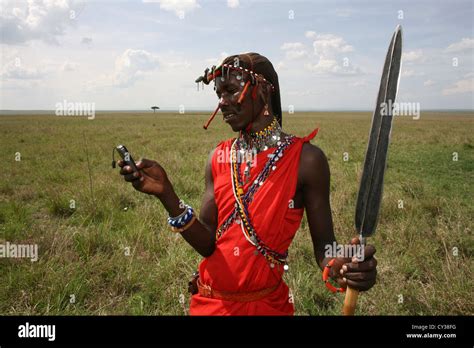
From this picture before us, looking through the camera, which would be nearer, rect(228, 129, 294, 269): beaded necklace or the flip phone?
the flip phone

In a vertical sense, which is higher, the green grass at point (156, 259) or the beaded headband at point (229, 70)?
the beaded headband at point (229, 70)

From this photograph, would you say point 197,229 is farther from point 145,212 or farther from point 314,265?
point 145,212

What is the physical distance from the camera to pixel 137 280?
4.27 meters

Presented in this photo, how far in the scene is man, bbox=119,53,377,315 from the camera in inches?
80.5

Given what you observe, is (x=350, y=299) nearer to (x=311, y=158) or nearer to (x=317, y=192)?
(x=317, y=192)

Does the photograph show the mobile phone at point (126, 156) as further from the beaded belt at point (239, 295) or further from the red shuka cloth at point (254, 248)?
the beaded belt at point (239, 295)

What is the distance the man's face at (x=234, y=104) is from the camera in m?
2.19

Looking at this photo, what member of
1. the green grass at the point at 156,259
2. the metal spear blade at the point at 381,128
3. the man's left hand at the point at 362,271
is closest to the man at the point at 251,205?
the man's left hand at the point at 362,271

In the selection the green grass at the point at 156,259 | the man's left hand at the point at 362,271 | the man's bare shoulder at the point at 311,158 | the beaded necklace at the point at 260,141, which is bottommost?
the green grass at the point at 156,259

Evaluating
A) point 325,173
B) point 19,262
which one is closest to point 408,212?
point 325,173

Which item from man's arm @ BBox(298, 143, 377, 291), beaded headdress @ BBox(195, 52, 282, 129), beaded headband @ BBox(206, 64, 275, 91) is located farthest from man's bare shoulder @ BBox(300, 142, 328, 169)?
beaded headband @ BBox(206, 64, 275, 91)

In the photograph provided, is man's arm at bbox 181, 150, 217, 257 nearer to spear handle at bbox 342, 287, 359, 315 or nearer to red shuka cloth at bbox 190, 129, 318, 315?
red shuka cloth at bbox 190, 129, 318, 315

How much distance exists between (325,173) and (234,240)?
585mm

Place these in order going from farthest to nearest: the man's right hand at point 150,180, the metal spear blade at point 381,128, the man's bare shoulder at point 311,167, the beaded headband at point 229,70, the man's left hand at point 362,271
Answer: the beaded headband at point 229,70 < the man's bare shoulder at point 311,167 < the man's right hand at point 150,180 < the man's left hand at point 362,271 < the metal spear blade at point 381,128
